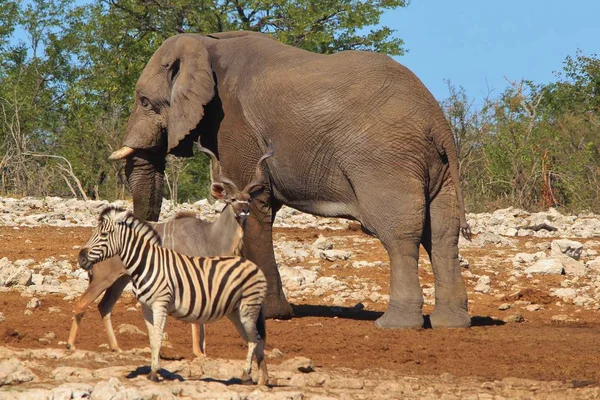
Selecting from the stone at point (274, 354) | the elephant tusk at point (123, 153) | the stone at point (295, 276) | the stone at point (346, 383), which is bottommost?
the stone at point (346, 383)

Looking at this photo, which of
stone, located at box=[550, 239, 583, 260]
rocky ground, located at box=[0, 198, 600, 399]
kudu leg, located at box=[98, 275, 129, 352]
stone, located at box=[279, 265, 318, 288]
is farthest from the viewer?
stone, located at box=[550, 239, 583, 260]

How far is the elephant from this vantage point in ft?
33.5

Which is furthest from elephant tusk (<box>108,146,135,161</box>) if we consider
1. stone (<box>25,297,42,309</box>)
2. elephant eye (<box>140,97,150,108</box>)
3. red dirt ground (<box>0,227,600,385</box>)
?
stone (<box>25,297,42,309</box>)

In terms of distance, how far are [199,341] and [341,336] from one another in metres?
1.82

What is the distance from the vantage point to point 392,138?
10.2 meters

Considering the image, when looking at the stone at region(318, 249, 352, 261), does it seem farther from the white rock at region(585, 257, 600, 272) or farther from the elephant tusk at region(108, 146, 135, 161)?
the elephant tusk at region(108, 146, 135, 161)

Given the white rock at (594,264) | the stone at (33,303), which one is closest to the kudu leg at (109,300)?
the stone at (33,303)

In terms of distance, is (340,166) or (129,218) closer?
(129,218)

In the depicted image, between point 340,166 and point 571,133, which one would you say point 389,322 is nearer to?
point 340,166

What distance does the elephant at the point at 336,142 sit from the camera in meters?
10.2

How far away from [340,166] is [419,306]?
143cm

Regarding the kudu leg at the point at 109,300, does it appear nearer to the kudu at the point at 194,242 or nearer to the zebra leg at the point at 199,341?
the kudu at the point at 194,242

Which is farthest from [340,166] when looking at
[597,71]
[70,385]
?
[597,71]

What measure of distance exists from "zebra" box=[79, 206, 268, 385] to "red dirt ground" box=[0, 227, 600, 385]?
4.01ft
